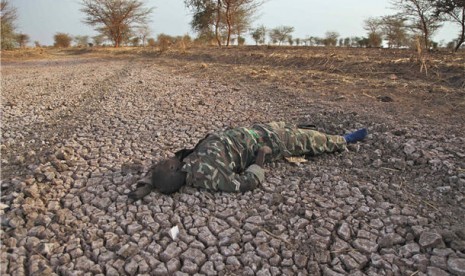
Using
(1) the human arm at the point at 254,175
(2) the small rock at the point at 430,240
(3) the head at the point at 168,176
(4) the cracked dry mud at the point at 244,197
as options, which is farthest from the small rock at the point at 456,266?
(3) the head at the point at 168,176

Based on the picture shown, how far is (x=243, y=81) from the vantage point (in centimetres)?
709

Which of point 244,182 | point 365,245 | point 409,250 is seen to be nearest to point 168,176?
point 244,182

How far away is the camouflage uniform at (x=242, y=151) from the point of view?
2.71 metres

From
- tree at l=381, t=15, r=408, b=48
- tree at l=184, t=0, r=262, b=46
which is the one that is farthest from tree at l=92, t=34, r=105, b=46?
tree at l=381, t=15, r=408, b=48

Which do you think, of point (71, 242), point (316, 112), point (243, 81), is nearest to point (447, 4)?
point (243, 81)

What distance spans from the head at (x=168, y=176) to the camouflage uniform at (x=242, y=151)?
0.06 metres

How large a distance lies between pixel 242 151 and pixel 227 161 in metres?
0.22

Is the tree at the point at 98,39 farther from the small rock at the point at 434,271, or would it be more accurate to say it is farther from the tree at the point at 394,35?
the small rock at the point at 434,271

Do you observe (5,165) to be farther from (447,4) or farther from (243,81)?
(447,4)

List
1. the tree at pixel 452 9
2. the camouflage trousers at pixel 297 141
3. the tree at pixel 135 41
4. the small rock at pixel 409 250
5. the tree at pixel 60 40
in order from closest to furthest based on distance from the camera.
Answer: the small rock at pixel 409 250 → the camouflage trousers at pixel 297 141 → the tree at pixel 452 9 → the tree at pixel 135 41 → the tree at pixel 60 40

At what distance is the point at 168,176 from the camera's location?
2.69m

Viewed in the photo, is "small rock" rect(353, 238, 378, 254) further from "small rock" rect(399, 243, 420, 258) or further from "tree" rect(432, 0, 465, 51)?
"tree" rect(432, 0, 465, 51)

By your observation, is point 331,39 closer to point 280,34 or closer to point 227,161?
point 280,34

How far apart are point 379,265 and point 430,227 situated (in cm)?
54
